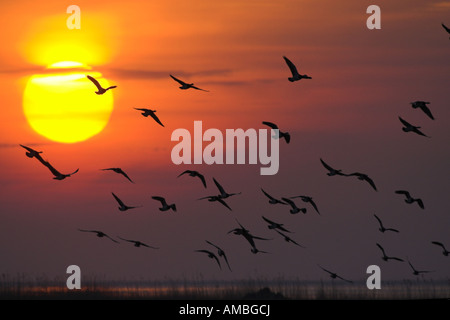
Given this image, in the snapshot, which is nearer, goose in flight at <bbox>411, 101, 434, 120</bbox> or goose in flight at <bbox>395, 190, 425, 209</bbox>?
goose in flight at <bbox>411, 101, 434, 120</bbox>

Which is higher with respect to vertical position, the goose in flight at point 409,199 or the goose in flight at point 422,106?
the goose in flight at point 422,106

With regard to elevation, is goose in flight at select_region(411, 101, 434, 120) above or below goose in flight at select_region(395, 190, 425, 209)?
above

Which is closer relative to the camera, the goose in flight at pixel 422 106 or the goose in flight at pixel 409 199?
the goose in flight at pixel 422 106

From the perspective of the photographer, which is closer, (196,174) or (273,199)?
(196,174)

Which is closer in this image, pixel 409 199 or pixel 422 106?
pixel 422 106
